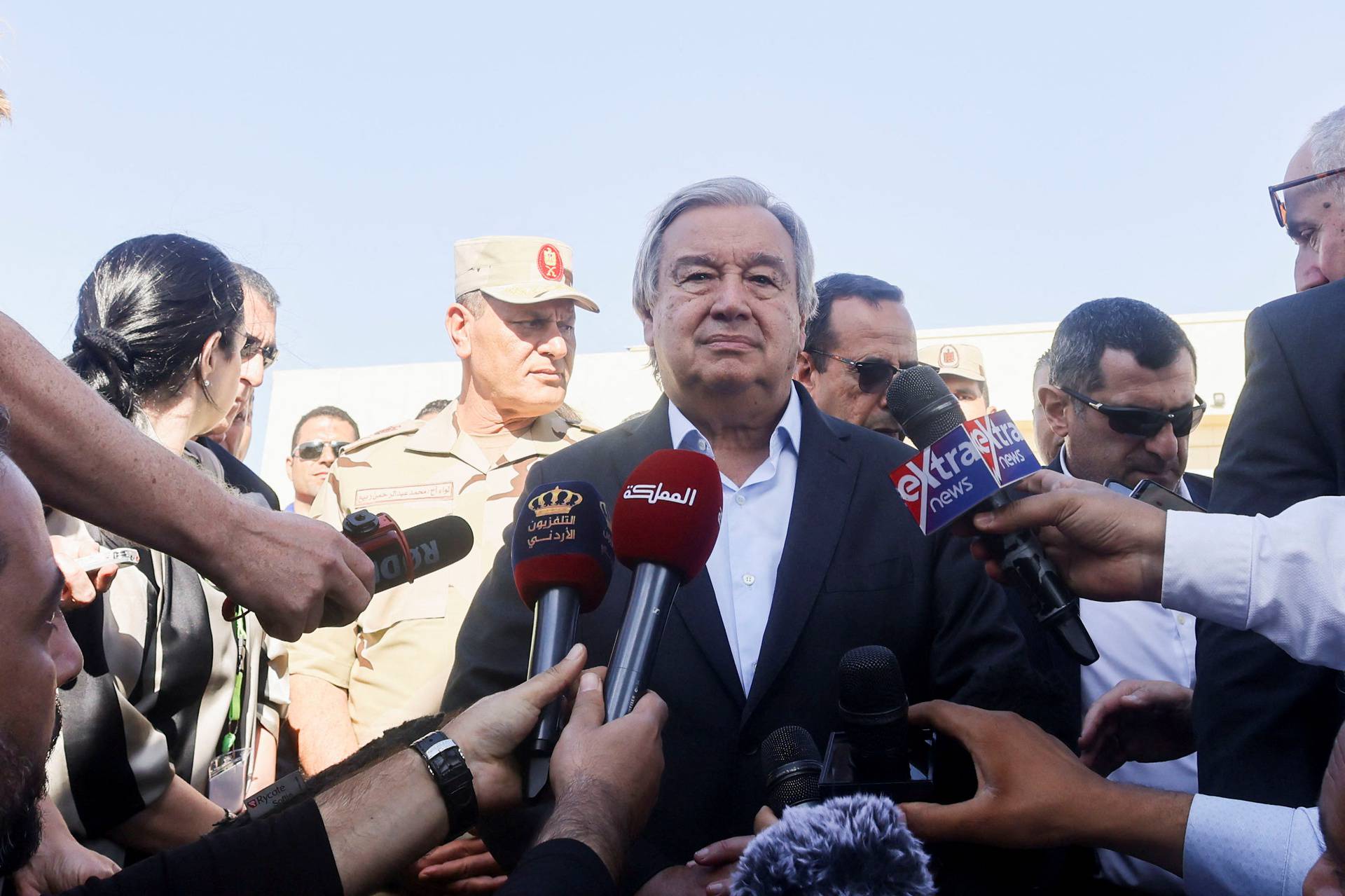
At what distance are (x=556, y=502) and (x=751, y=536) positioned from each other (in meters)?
0.89

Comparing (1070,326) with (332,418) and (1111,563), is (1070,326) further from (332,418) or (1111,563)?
(332,418)

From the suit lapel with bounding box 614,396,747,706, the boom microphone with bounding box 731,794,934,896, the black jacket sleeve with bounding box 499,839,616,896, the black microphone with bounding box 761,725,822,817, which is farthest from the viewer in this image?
the suit lapel with bounding box 614,396,747,706

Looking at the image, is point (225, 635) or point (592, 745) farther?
point (225, 635)

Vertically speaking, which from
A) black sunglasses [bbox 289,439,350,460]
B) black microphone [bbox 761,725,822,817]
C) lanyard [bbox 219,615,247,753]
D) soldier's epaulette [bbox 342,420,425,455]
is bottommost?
lanyard [bbox 219,615,247,753]

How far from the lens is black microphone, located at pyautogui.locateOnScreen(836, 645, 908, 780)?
5.92 ft

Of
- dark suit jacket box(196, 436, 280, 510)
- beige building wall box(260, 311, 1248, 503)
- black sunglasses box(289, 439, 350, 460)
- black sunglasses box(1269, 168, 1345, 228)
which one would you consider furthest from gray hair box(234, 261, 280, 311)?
beige building wall box(260, 311, 1248, 503)

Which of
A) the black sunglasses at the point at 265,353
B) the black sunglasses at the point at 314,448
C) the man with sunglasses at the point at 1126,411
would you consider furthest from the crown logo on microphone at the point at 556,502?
the black sunglasses at the point at 314,448

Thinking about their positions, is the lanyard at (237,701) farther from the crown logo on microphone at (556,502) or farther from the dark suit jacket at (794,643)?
the crown logo on microphone at (556,502)

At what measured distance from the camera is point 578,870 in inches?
64.3

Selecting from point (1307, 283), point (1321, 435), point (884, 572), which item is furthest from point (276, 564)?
point (1307, 283)

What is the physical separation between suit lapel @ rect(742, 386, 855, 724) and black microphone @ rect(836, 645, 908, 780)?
2.15 feet

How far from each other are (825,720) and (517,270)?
2757 millimetres

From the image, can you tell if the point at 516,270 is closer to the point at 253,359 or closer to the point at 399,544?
the point at 253,359

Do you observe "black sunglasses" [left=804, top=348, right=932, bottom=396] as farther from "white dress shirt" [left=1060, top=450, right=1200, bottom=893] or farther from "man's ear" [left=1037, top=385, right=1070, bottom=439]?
"white dress shirt" [left=1060, top=450, right=1200, bottom=893]
